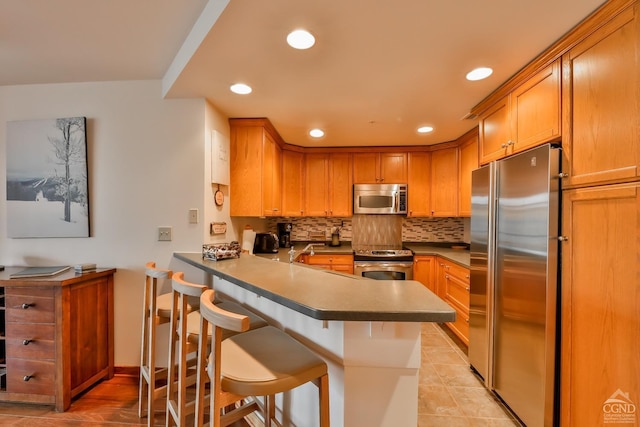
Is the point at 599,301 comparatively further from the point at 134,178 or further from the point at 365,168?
the point at 134,178

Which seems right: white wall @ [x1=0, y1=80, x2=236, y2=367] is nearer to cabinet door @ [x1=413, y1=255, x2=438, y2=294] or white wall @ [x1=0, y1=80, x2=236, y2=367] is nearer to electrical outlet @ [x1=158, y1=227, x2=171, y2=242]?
electrical outlet @ [x1=158, y1=227, x2=171, y2=242]

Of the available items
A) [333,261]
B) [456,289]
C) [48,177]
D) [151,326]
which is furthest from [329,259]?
[48,177]

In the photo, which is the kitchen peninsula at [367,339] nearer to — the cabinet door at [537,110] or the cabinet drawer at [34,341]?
the cabinet door at [537,110]

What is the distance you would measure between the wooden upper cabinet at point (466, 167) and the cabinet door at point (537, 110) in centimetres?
122

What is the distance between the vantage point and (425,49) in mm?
1455

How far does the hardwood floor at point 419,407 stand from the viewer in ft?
5.43

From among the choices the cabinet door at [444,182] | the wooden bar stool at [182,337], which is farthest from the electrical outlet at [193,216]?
the cabinet door at [444,182]

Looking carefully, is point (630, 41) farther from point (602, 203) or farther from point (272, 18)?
point (272, 18)

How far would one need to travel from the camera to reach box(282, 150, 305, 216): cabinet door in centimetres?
339

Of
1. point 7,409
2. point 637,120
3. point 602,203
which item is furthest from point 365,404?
point 7,409

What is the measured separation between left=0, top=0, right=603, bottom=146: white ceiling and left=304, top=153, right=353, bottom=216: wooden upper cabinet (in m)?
1.24

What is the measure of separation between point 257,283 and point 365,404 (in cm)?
67

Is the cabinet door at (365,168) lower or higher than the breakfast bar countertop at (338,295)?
higher

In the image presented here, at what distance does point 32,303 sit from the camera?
1.72 m
